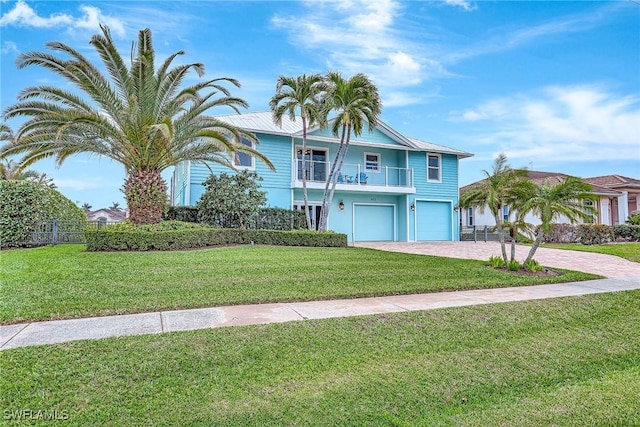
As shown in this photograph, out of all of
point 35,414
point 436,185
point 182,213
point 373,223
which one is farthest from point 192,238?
point 436,185

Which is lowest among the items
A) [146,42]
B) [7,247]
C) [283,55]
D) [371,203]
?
[7,247]

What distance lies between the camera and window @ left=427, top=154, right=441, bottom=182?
22391 mm

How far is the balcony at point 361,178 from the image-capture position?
63.6 feet

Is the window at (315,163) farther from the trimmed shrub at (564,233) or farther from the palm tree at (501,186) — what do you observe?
the trimmed shrub at (564,233)

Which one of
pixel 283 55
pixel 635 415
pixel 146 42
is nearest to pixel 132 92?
pixel 146 42

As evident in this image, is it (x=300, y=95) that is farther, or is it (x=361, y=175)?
(x=361, y=175)

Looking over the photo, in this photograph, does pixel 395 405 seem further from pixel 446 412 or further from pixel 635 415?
pixel 635 415

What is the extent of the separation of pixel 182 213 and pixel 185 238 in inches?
146

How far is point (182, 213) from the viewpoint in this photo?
15414mm

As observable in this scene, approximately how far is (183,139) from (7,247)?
7.13m

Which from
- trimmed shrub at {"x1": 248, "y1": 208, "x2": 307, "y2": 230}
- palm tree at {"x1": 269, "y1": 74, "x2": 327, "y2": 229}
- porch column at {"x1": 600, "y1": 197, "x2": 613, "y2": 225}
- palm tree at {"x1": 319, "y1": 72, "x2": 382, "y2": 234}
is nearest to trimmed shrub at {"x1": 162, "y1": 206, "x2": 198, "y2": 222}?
trimmed shrub at {"x1": 248, "y1": 208, "x2": 307, "y2": 230}

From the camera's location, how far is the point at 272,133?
18.3m

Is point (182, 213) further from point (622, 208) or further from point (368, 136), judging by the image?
point (622, 208)

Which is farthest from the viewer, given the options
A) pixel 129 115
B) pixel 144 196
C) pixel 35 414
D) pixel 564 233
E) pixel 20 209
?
pixel 564 233
